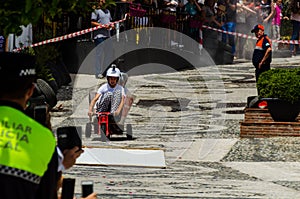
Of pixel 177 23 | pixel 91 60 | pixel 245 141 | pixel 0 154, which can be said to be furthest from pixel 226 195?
pixel 177 23

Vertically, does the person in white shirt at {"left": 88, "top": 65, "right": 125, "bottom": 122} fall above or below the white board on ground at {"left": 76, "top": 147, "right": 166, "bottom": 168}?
above

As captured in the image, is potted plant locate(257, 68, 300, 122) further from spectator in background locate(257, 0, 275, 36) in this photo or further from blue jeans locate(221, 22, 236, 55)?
spectator in background locate(257, 0, 275, 36)

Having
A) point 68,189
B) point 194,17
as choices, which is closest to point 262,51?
point 194,17

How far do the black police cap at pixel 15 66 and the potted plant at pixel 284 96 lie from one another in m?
11.5

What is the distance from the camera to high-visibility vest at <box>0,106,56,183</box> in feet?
15.5

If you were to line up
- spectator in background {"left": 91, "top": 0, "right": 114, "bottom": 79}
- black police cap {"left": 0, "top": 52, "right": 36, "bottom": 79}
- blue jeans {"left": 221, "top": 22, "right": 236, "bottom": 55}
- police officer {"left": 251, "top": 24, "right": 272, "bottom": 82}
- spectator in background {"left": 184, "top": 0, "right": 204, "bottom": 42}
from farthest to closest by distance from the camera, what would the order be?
blue jeans {"left": 221, "top": 22, "right": 236, "bottom": 55}
spectator in background {"left": 184, "top": 0, "right": 204, "bottom": 42}
spectator in background {"left": 91, "top": 0, "right": 114, "bottom": 79}
police officer {"left": 251, "top": 24, "right": 272, "bottom": 82}
black police cap {"left": 0, "top": 52, "right": 36, "bottom": 79}

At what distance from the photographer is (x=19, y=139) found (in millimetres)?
4781

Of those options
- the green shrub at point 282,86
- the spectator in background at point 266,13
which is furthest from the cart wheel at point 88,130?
the spectator in background at point 266,13

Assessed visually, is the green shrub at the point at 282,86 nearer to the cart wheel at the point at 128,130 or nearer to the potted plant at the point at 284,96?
the potted plant at the point at 284,96

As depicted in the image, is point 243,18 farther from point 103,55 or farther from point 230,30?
point 103,55

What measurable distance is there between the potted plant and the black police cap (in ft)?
37.7

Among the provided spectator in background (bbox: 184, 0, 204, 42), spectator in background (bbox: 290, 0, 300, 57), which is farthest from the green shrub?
spectator in background (bbox: 290, 0, 300, 57)

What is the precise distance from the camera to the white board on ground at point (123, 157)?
1302cm

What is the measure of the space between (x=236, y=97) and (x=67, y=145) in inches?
677
